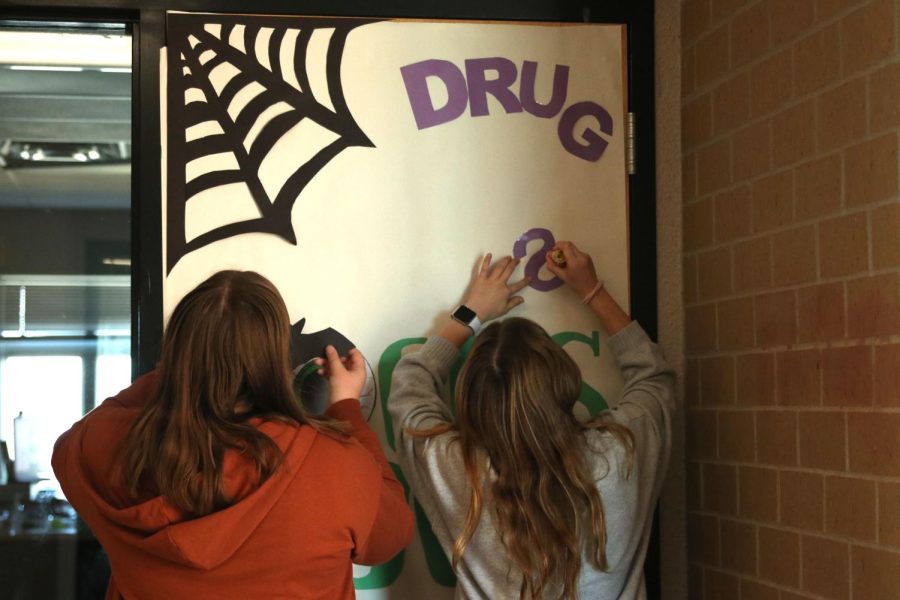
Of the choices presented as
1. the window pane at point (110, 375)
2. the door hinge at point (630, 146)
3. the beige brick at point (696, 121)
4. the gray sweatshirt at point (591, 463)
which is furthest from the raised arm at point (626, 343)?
the window pane at point (110, 375)

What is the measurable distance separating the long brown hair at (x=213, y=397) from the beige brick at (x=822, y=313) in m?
0.79

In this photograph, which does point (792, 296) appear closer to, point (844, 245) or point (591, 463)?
point (844, 245)

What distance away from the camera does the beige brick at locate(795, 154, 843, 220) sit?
1.70m

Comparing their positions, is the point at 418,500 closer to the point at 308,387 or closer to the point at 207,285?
the point at 308,387

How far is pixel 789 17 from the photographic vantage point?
185 centimetres

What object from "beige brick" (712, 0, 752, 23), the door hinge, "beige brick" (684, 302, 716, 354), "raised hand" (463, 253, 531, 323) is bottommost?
"beige brick" (684, 302, 716, 354)

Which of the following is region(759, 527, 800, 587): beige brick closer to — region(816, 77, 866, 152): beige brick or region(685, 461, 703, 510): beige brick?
region(685, 461, 703, 510): beige brick

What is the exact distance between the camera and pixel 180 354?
1724 millimetres

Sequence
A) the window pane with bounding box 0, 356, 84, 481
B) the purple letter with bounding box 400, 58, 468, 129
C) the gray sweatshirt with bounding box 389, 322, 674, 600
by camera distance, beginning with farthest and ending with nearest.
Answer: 1. the window pane with bounding box 0, 356, 84, 481
2. the purple letter with bounding box 400, 58, 468, 129
3. the gray sweatshirt with bounding box 389, 322, 674, 600

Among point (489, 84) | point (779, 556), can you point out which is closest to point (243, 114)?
point (489, 84)

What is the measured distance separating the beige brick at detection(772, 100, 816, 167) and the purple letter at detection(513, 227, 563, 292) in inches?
22.0

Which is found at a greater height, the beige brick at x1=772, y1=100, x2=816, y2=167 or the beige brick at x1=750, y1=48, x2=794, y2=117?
the beige brick at x1=750, y1=48, x2=794, y2=117

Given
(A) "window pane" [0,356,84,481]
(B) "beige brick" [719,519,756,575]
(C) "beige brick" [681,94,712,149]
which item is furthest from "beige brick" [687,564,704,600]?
(A) "window pane" [0,356,84,481]

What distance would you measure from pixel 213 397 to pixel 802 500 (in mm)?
966
